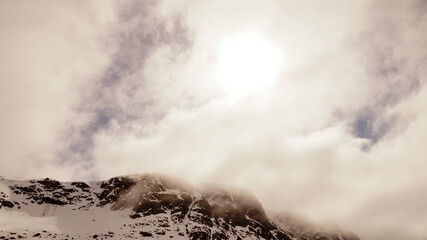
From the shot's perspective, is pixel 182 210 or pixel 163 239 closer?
pixel 163 239

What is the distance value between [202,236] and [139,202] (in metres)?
52.1

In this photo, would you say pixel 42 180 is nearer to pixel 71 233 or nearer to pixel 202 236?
pixel 71 233

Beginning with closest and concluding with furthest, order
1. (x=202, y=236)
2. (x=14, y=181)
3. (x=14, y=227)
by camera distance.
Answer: (x=14, y=227) → (x=202, y=236) → (x=14, y=181)

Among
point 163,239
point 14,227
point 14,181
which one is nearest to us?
point 14,227

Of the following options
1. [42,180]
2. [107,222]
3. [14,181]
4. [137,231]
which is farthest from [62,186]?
[137,231]

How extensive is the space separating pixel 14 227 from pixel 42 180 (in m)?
58.9

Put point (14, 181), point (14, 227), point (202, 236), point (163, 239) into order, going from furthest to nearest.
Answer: point (14, 181)
point (202, 236)
point (163, 239)
point (14, 227)

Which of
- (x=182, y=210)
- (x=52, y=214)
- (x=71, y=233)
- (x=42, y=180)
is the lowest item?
(x=71, y=233)

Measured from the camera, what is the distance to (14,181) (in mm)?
183125

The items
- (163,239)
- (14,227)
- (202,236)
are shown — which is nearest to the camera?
(14,227)

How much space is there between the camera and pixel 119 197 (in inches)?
7485

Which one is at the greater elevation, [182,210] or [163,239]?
[182,210]

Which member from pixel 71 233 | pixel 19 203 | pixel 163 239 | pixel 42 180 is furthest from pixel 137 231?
pixel 42 180

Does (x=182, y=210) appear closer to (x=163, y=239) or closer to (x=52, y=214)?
(x=163, y=239)
